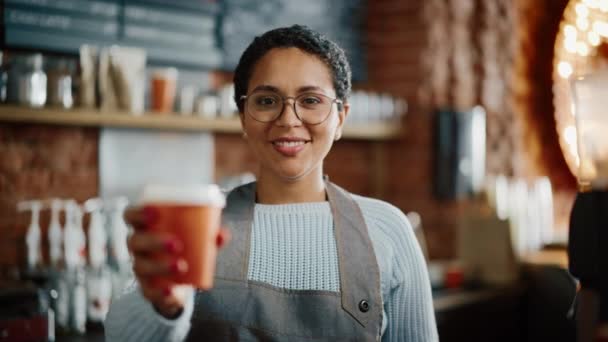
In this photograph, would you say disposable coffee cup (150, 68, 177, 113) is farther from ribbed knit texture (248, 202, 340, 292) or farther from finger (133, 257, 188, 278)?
finger (133, 257, 188, 278)

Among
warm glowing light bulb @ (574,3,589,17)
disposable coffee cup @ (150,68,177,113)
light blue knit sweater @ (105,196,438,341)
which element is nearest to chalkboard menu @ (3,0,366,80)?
disposable coffee cup @ (150,68,177,113)

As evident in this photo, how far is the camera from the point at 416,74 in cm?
404

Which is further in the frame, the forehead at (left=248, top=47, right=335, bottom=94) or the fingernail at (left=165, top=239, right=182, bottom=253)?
the forehead at (left=248, top=47, right=335, bottom=94)

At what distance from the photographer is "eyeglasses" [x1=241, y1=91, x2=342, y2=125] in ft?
4.59

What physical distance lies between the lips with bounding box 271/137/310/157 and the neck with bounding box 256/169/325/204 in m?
0.09

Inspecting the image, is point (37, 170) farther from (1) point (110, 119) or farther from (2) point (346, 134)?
(2) point (346, 134)

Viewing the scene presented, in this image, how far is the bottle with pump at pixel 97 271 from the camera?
8.51ft

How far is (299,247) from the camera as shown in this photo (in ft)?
4.70

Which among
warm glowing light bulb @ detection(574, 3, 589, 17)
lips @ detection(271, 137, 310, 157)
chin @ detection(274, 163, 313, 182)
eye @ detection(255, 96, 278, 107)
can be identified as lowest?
chin @ detection(274, 163, 313, 182)

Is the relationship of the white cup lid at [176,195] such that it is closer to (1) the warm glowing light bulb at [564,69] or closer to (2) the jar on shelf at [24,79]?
(2) the jar on shelf at [24,79]

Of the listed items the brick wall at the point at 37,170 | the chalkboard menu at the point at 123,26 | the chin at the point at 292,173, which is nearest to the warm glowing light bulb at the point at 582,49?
the chalkboard menu at the point at 123,26

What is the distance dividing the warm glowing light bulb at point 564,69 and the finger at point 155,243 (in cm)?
401

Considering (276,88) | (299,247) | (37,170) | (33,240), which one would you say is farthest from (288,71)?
(37,170)

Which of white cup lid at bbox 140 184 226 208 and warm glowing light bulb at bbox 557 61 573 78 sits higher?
warm glowing light bulb at bbox 557 61 573 78
